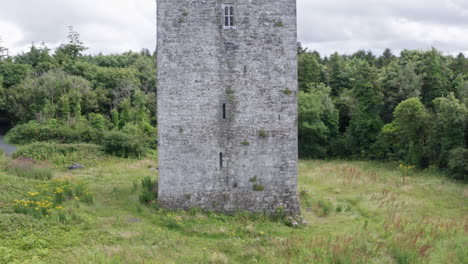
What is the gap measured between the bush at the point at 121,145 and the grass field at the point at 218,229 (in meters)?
6.61

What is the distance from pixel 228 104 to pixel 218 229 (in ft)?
15.0

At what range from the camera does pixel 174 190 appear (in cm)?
1436

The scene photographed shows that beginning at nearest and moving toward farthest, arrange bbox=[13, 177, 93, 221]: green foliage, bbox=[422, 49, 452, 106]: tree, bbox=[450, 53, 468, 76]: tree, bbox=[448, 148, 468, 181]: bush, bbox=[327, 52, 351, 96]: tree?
bbox=[13, 177, 93, 221]: green foliage → bbox=[448, 148, 468, 181]: bush → bbox=[422, 49, 452, 106]: tree → bbox=[450, 53, 468, 76]: tree → bbox=[327, 52, 351, 96]: tree

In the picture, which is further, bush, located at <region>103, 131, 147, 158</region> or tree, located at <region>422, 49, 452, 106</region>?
tree, located at <region>422, 49, 452, 106</region>

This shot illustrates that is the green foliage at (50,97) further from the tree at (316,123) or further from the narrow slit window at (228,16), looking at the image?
the narrow slit window at (228,16)

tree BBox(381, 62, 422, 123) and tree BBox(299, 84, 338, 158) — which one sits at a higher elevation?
tree BBox(381, 62, 422, 123)

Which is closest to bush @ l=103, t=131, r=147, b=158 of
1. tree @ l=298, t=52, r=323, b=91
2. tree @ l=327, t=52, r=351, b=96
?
tree @ l=298, t=52, r=323, b=91

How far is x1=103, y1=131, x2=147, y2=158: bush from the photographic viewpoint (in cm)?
2525

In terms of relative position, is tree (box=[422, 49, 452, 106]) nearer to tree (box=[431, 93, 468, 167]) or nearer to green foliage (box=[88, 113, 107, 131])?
tree (box=[431, 93, 468, 167])

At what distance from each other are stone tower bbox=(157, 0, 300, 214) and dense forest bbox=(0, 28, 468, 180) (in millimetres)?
12533

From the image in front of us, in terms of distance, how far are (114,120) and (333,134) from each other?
1936 cm

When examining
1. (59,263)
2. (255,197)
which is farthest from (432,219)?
(59,263)

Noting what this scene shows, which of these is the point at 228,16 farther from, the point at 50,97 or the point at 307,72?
the point at 307,72

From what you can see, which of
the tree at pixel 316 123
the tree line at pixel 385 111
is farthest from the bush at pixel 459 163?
the tree at pixel 316 123
